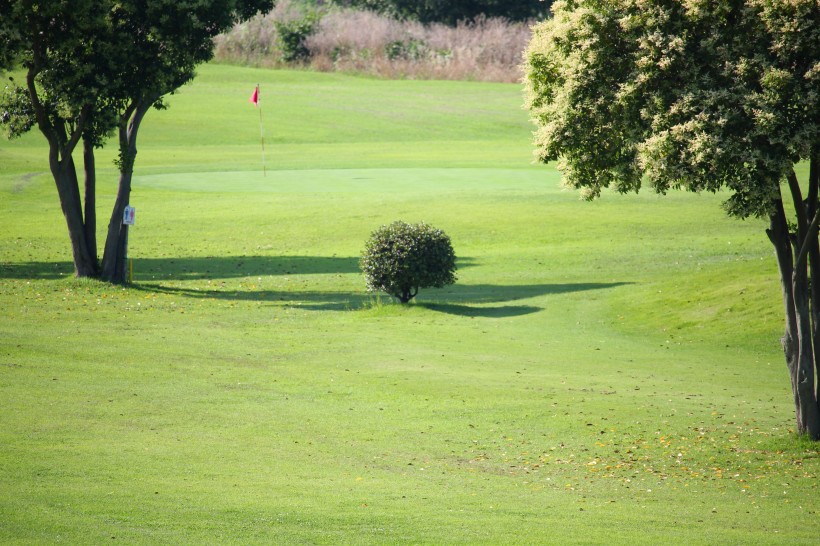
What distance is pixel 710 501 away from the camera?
12.4 meters

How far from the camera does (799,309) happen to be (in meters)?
14.7

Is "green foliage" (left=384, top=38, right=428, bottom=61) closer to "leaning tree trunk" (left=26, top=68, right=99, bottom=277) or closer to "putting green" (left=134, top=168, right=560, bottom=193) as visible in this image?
"putting green" (left=134, top=168, right=560, bottom=193)

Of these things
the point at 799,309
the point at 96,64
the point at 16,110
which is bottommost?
the point at 799,309

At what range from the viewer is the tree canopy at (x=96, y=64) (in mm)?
27547

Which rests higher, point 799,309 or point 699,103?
point 699,103

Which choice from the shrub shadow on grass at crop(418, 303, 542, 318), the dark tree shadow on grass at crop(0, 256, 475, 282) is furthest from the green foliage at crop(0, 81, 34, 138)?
the shrub shadow on grass at crop(418, 303, 542, 318)

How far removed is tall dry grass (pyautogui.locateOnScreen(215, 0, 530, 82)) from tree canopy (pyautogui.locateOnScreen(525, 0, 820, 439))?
75902 millimetres

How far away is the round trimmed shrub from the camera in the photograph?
86.8ft

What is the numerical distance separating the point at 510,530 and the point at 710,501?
2975mm

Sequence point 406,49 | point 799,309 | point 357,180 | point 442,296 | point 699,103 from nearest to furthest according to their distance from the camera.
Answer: point 699,103
point 799,309
point 442,296
point 357,180
point 406,49

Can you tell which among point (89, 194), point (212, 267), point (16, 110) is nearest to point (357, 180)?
point (212, 267)

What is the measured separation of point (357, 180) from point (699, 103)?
3762cm

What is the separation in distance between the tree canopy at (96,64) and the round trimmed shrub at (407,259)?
7567 mm

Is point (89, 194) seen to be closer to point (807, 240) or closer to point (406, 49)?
point (807, 240)
